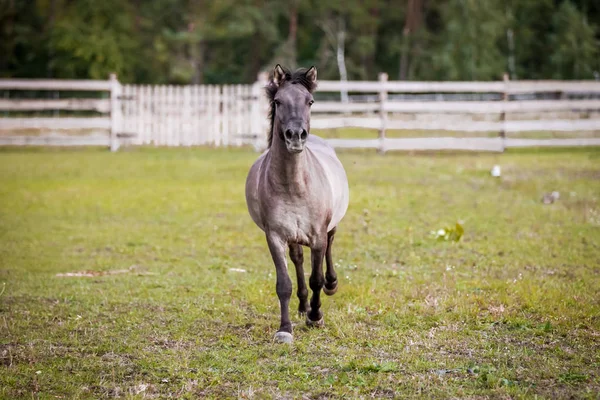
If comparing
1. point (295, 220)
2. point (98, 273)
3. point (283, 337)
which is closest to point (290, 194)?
point (295, 220)

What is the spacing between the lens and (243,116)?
23.8 metres

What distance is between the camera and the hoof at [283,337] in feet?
19.5

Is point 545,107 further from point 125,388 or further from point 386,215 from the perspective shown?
point 125,388

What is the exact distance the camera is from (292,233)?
6.26 m

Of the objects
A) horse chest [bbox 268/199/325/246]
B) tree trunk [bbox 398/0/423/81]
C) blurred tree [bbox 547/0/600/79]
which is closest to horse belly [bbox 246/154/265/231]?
horse chest [bbox 268/199/325/246]

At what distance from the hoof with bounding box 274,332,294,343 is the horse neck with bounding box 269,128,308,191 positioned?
48.2 inches

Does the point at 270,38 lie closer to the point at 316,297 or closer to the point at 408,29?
the point at 408,29

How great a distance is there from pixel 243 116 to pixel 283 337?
18.4 metres

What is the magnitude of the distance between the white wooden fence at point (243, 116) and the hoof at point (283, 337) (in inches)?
646

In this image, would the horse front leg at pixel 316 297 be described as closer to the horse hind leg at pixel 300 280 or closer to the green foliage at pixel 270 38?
the horse hind leg at pixel 300 280

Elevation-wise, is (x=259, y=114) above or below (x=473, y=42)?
below

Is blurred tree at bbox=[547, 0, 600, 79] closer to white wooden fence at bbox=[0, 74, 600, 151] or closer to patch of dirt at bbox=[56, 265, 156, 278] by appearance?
white wooden fence at bbox=[0, 74, 600, 151]

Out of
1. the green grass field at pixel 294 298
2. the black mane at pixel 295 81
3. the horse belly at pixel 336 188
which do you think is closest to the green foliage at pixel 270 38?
the green grass field at pixel 294 298

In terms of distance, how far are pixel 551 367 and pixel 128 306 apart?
4195 millimetres
